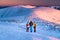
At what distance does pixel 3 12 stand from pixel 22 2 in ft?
12.5

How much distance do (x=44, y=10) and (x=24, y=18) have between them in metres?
5.15

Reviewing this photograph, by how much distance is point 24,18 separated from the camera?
2605cm

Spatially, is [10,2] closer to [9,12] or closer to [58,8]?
[9,12]

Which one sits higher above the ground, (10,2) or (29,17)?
(10,2)

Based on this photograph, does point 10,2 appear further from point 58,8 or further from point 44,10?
point 58,8

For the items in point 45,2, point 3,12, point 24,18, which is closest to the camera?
point 24,18

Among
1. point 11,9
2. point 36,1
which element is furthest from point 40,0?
point 11,9

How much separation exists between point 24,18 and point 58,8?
338 inches

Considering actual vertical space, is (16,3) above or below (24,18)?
above

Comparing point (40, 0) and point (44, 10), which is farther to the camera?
point (40, 0)

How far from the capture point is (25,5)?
1282 inches

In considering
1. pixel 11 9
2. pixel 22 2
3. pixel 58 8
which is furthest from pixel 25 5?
pixel 58 8

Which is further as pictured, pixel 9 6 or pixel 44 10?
pixel 9 6

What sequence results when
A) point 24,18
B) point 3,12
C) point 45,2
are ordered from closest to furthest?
point 24,18 < point 3,12 < point 45,2
